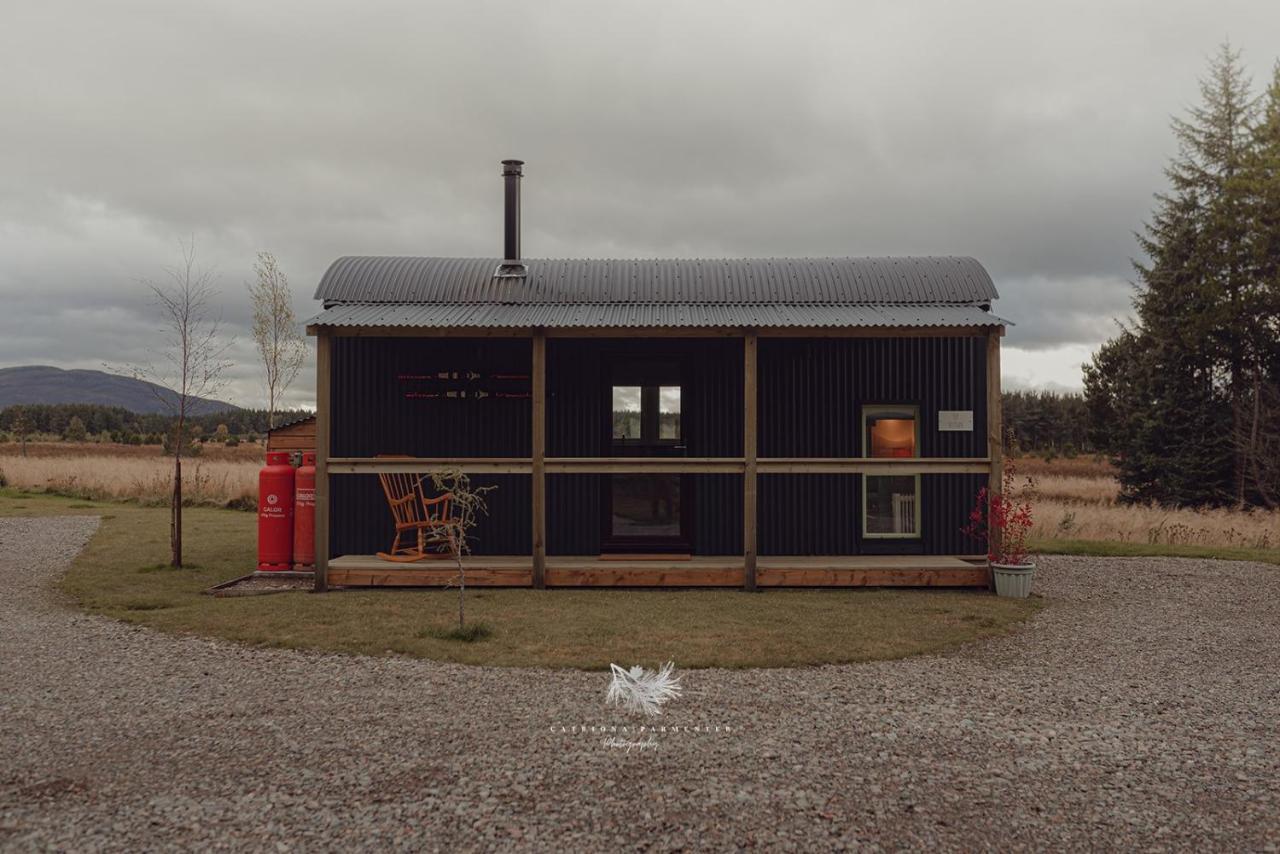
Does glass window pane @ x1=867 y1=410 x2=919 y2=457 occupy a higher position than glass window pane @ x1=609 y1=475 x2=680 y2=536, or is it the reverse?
glass window pane @ x1=867 y1=410 x2=919 y2=457

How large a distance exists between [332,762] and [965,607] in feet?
19.7

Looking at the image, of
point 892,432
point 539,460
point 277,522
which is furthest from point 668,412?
point 277,522

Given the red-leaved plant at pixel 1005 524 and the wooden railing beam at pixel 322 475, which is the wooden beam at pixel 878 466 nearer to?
the red-leaved plant at pixel 1005 524

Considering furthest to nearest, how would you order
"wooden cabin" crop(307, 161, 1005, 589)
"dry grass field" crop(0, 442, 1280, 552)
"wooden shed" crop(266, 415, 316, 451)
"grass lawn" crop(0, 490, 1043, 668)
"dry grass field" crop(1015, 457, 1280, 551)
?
1. "dry grass field" crop(0, 442, 1280, 552)
2. "dry grass field" crop(1015, 457, 1280, 551)
3. "wooden shed" crop(266, 415, 316, 451)
4. "wooden cabin" crop(307, 161, 1005, 589)
5. "grass lawn" crop(0, 490, 1043, 668)

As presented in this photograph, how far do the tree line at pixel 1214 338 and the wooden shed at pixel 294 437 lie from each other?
18962 millimetres

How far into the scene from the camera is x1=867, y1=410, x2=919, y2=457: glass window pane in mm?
10102

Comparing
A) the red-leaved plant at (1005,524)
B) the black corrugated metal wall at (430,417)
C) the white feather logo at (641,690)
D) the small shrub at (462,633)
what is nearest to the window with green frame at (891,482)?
the red-leaved plant at (1005,524)

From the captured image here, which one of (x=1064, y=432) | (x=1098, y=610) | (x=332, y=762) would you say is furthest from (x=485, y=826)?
(x=1064, y=432)

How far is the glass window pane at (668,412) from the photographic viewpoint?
9.92m

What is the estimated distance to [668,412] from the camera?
995 centimetres

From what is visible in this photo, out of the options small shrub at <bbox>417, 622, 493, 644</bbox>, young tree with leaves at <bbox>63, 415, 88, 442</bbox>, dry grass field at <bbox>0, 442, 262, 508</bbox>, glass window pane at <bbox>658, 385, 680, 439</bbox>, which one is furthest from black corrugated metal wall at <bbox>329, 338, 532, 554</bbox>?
young tree with leaves at <bbox>63, 415, 88, 442</bbox>

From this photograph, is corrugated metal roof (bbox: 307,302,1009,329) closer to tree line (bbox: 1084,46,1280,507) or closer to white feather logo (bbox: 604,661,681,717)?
white feather logo (bbox: 604,661,681,717)

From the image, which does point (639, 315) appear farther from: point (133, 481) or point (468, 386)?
point (133, 481)

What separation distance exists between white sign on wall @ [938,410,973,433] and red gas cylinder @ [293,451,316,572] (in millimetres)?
7252
